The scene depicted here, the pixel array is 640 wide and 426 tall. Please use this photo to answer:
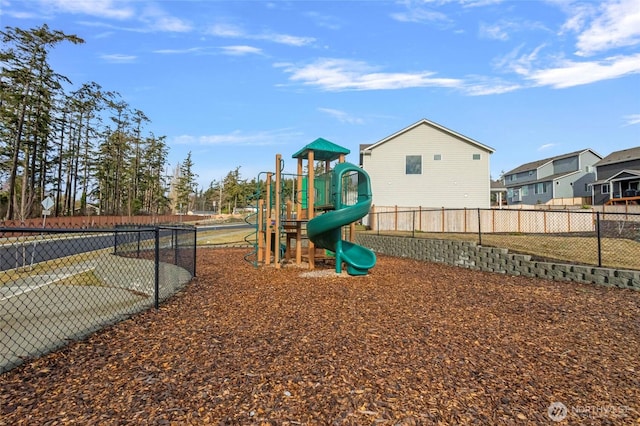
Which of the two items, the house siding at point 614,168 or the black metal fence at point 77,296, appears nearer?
the black metal fence at point 77,296

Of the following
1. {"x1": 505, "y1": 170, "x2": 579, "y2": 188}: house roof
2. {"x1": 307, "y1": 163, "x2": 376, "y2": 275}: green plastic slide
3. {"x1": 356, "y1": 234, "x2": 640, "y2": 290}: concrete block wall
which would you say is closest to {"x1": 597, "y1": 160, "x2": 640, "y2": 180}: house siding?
{"x1": 505, "y1": 170, "x2": 579, "y2": 188}: house roof

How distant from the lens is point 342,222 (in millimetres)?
7797

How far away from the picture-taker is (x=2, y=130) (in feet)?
89.9

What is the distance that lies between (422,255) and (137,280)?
8564 millimetres

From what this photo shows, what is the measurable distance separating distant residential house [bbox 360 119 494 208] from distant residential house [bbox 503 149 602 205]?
23858mm

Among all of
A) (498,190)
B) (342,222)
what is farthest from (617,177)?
(342,222)

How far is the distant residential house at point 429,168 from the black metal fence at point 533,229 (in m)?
2.75

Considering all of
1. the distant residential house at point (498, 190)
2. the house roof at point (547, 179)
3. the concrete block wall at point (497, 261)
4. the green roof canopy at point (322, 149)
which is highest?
the house roof at point (547, 179)

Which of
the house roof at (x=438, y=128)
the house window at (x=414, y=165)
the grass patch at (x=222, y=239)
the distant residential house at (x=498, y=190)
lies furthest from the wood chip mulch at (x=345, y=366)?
the distant residential house at (x=498, y=190)

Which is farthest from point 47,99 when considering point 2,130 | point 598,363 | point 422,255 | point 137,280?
point 598,363

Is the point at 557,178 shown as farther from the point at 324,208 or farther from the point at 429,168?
the point at 324,208

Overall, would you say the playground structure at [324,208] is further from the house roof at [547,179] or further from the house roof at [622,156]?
the house roof at [547,179]

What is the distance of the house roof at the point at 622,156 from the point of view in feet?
109

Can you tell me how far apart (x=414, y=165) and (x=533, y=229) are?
833 cm
